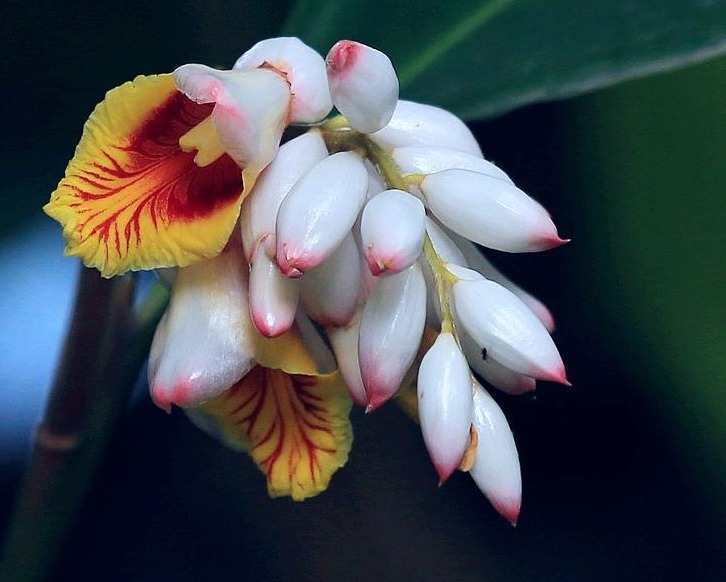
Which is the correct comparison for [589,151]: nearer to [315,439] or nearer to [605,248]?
[605,248]

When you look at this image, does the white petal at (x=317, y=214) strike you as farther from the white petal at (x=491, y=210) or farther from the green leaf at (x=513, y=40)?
the green leaf at (x=513, y=40)

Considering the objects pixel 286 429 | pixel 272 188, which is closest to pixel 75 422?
pixel 286 429

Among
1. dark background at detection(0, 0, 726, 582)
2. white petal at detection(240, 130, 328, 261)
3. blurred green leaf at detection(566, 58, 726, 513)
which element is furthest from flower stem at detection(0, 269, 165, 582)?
blurred green leaf at detection(566, 58, 726, 513)

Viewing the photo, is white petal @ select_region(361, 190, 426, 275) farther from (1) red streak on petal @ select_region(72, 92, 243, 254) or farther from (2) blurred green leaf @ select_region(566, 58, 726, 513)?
(2) blurred green leaf @ select_region(566, 58, 726, 513)

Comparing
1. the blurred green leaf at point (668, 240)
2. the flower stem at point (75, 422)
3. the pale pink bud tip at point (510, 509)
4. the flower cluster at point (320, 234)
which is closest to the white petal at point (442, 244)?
the flower cluster at point (320, 234)

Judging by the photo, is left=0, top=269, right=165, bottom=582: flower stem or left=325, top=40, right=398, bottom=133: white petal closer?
left=325, top=40, right=398, bottom=133: white petal

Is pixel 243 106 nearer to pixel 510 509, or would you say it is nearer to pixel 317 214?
pixel 317 214
